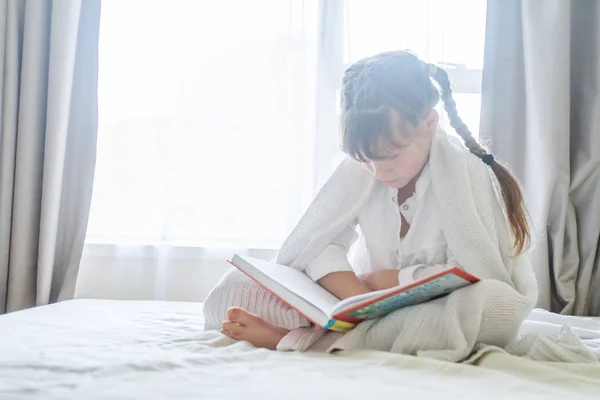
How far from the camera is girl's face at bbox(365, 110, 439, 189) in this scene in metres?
1.10

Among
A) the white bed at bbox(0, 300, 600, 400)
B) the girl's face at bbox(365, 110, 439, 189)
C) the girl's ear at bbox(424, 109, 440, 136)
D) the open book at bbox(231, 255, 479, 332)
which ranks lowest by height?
the white bed at bbox(0, 300, 600, 400)

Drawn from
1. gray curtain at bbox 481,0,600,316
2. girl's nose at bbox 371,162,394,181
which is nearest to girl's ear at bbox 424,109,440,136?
girl's nose at bbox 371,162,394,181

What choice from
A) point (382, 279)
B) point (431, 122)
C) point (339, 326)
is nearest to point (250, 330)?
point (339, 326)

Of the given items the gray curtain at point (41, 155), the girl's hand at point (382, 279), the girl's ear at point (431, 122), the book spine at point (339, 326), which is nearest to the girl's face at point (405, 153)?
the girl's ear at point (431, 122)

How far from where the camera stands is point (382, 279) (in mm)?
1196

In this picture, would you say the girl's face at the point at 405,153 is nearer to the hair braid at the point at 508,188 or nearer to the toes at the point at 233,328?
the hair braid at the point at 508,188

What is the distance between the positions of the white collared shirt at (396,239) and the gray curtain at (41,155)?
0.93m

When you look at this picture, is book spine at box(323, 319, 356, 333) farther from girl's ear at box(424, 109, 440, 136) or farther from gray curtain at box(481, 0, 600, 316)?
gray curtain at box(481, 0, 600, 316)

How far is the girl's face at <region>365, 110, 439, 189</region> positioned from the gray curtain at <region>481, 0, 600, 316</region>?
0.71 m

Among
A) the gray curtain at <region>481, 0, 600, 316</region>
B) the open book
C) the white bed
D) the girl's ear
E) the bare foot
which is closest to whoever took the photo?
the white bed

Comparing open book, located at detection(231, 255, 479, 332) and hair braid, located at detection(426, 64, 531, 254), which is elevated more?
hair braid, located at detection(426, 64, 531, 254)

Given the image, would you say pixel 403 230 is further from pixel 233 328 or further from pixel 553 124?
pixel 553 124

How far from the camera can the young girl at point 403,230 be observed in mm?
963

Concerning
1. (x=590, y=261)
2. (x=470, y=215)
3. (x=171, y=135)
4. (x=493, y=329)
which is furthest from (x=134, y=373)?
(x=590, y=261)
